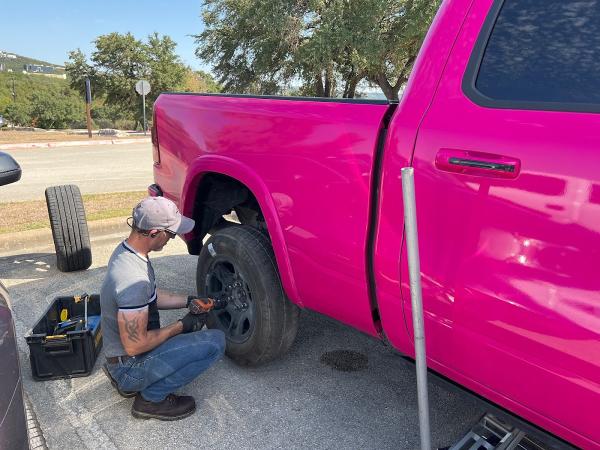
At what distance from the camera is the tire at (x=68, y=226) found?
171 inches

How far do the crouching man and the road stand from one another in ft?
19.1

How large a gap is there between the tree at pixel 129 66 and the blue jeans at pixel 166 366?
4141 centimetres

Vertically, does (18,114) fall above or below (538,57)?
below

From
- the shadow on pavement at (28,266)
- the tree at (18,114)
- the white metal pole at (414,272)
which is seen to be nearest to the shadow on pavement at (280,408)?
the white metal pole at (414,272)

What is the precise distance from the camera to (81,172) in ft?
35.9

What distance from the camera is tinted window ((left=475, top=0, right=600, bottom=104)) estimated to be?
1.42m

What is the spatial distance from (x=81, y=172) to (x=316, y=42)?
11.3 meters

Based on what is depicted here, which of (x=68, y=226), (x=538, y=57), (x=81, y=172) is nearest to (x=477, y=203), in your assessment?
(x=538, y=57)

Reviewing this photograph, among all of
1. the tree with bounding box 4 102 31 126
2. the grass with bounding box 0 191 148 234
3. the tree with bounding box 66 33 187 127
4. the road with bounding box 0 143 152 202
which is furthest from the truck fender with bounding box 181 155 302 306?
the tree with bounding box 4 102 31 126

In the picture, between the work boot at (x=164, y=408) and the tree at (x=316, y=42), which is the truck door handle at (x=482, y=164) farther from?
the tree at (x=316, y=42)

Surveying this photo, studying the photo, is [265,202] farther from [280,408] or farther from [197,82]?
[197,82]

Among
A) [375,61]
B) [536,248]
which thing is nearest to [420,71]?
[536,248]

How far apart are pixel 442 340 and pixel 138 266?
1.47 metres

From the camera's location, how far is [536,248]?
4.66 feet
